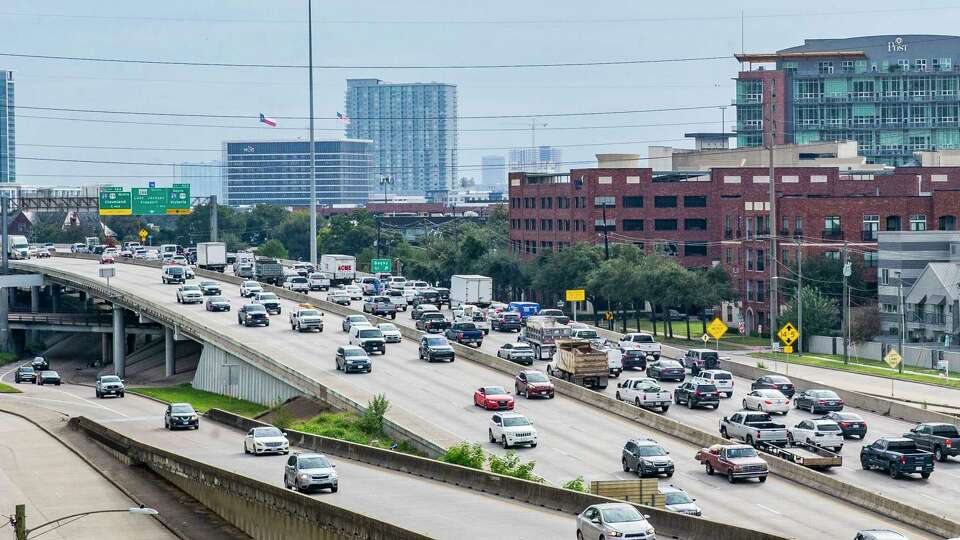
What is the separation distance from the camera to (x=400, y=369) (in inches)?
3469

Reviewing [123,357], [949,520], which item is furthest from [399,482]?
[123,357]

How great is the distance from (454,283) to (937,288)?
129 feet

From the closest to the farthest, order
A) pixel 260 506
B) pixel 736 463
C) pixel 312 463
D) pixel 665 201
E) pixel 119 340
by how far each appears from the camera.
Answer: pixel 260 506 → pixel 312 463 → pixel 736 463 → pixel 119 340 → pixel 665 201

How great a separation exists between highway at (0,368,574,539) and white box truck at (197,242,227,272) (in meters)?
70.9

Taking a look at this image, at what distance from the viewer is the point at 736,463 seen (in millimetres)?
56594

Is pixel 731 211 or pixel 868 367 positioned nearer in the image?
pixel 868 367

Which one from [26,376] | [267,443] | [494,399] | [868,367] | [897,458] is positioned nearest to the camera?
[897,458]

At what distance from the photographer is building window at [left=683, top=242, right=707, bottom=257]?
168 m

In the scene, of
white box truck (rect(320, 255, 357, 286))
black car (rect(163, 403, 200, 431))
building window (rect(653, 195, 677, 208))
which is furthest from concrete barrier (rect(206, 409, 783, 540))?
building window (rect(653, 195, 677, 208))

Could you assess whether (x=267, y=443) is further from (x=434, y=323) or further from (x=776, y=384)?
(x=434, y=323)

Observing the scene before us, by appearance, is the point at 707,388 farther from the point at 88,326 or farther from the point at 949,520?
the point at 88,326

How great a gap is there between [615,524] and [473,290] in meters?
88.9

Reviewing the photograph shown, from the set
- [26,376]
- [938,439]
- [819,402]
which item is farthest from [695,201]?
[938,439]

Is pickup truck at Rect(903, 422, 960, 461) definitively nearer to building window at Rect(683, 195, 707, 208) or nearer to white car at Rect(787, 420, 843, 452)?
white car at Rect(787, 420, 843, 452)
